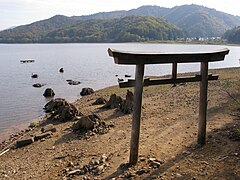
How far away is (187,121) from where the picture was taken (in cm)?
1391

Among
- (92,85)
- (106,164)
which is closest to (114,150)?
(106,164)

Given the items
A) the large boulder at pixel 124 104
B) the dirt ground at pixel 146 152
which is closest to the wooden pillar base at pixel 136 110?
the dirt ground at pixel 146 152

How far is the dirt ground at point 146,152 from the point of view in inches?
343

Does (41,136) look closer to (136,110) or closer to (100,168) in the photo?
(100,168)

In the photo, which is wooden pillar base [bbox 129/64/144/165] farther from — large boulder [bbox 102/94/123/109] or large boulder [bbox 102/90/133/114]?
large boulder [bbox 102/94/123/109]

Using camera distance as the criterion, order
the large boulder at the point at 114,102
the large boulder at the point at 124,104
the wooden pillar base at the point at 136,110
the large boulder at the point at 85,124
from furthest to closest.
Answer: the large boulder at the point at 114,102 → the large boulder at the point at 124,104 → the large boulder at the point at 85,124 → the wooden pillar base at the point at 136,110

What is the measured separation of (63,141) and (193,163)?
21.5 feet

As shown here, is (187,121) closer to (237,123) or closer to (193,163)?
(237,123)

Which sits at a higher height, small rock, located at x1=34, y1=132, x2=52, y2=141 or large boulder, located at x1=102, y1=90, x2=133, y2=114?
large boulder, located at x1=102, y1=90, x2=133, y2=114

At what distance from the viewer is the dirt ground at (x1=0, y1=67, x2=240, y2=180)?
8.71 m

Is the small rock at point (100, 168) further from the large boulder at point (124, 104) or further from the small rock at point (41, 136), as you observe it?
the large boulder at point (124, 104)

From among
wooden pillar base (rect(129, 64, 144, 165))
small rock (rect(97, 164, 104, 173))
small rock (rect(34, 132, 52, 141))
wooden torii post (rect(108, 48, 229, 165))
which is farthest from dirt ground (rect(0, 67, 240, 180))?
wooden torii post (rect(108, 48, 229, 165))

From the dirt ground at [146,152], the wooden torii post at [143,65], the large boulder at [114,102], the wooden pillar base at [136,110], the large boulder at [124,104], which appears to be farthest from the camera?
the large boulder at [114,102]

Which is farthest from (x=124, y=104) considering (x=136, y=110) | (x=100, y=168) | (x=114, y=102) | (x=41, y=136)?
(x=136, y=110)
